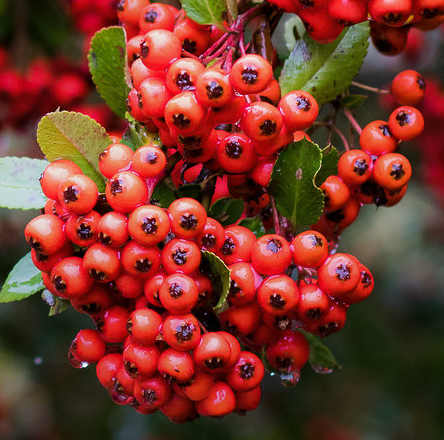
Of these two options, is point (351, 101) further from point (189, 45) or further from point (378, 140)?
point (189, 45)

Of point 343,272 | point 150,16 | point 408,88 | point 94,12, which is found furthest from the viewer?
point 94,12

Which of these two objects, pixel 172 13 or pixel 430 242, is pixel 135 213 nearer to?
pixel 172 13

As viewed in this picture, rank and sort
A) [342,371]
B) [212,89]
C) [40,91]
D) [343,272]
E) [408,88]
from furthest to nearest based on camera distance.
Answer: [342,371] < [40,91] < [408,88] < [343,272] < [212,89]

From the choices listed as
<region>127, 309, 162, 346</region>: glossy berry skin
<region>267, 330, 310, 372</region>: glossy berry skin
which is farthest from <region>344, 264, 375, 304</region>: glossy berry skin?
<region>127, 309, 162, 346</region>: glossy berry skin

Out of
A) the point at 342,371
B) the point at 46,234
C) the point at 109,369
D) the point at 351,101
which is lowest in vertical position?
the point at 342,371

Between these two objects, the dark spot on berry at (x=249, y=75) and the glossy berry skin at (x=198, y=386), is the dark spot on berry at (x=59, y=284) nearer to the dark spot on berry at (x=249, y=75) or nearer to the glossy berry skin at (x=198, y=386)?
the glossy berry skin at (x=198, y=386)


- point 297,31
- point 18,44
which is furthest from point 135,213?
point 18,44

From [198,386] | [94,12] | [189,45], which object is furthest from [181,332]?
[94,12]
